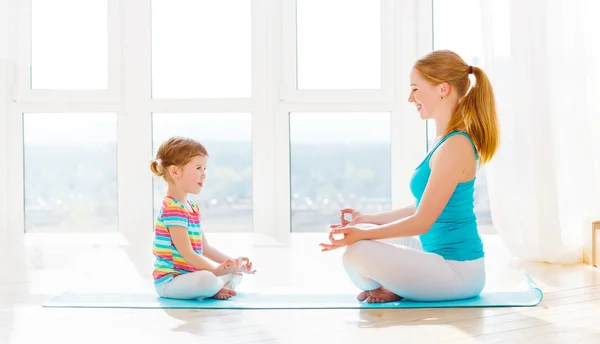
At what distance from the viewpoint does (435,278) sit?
2.09 m

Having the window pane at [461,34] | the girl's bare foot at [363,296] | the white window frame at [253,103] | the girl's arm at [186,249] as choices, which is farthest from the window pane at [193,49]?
the girl's bare foot at [363,296]

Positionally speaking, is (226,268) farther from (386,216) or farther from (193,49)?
(193,49)

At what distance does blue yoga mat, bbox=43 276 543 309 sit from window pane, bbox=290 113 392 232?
171 centimetres

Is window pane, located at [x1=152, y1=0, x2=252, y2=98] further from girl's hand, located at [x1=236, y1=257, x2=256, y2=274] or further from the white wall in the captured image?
girl's hand, located at [x1=236, y1=257, x2=256, y2=274]

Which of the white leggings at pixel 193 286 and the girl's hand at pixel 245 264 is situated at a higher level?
the girl's hand at pixel 245 264

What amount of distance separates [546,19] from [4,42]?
8.74 ft

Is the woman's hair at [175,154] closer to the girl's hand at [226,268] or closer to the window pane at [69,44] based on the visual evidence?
the girl's hand at [226,268]

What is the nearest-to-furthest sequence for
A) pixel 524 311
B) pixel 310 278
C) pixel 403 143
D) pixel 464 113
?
1. pixel 524 311
2. pixel 464 113
3. pixel 310 278
4. pixel 403 143

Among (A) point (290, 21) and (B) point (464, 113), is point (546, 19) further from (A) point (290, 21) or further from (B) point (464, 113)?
(A) point (290, 21)

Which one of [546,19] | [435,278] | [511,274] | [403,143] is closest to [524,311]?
[435,278]

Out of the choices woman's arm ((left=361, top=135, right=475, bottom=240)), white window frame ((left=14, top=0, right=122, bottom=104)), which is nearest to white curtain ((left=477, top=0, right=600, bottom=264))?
woman's arm ((left=361, top=135, right=475, bottom=240))

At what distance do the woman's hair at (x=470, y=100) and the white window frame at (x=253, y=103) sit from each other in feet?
5.61

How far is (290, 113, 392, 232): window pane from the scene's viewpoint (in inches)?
157

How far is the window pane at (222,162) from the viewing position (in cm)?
401
